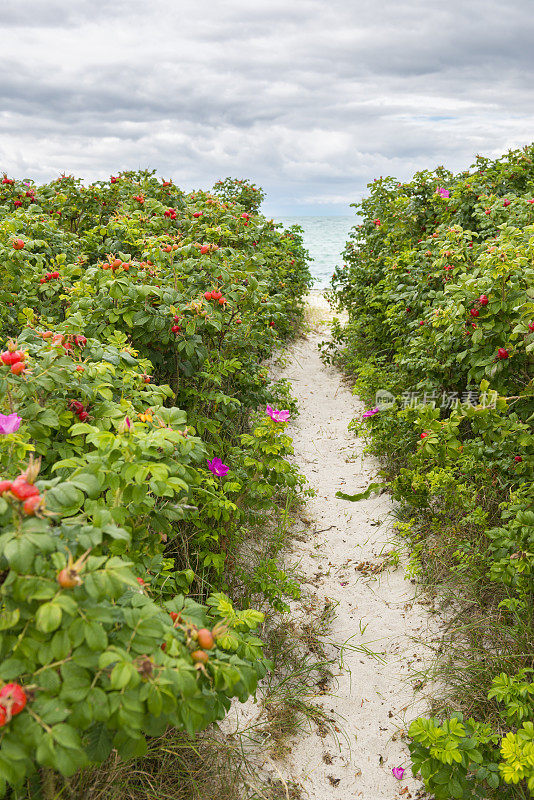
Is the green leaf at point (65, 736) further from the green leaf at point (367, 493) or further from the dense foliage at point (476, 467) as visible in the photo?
the green leaf at point (367, 493)

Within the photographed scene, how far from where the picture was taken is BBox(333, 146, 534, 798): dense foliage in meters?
2.11

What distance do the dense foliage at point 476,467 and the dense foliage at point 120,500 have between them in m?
0.87

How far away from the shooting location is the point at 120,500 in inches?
64.0

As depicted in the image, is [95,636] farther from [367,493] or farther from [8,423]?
[367,493]

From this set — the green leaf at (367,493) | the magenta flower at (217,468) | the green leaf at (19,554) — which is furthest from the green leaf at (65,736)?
the green leaf at (367,493)

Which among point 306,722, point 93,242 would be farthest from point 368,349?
point 306,722

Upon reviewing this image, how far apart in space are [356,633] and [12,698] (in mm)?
2371

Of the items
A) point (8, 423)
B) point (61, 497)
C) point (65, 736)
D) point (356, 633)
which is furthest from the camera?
point (356, 633)

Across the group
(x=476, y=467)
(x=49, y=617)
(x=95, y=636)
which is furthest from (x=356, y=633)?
(x=49, y=617)

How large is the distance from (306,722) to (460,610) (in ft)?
3.31

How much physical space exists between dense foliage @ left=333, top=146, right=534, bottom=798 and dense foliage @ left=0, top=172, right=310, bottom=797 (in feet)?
2.87

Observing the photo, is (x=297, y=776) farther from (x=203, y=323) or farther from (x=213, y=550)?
(x=203, y=323)

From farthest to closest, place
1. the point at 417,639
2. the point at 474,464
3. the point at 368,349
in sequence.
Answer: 1. the point at 368,349
2. the point at 474,464
3. the point at 417,639

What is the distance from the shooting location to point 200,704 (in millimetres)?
1351
